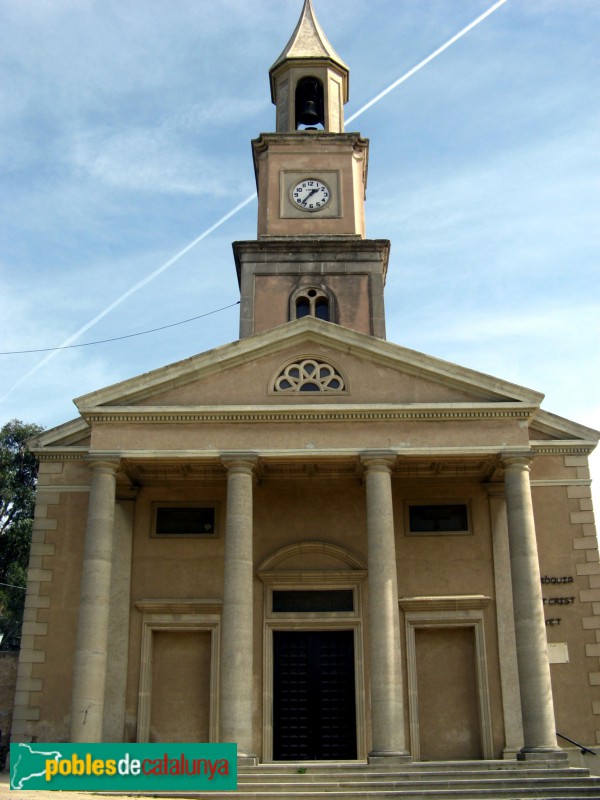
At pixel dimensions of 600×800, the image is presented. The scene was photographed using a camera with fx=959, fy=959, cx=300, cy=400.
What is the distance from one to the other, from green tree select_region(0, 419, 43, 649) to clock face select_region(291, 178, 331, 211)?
20609 mm

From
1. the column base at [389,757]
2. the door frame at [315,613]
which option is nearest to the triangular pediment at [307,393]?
the door frame at [315,613]

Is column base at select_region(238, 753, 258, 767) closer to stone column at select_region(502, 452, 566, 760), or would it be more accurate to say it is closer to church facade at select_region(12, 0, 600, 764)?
church facade at select_region(12, 0, 600, 764)

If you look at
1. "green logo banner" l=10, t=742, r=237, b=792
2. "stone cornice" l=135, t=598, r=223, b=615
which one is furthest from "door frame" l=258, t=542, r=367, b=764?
"green logo banner" l=10, t=742, r=237, b=792

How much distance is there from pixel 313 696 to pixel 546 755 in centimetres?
603

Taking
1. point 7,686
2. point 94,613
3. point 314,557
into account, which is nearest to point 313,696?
point 314,557

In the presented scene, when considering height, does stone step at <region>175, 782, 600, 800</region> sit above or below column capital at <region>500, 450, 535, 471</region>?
below

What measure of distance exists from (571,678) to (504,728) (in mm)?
1972

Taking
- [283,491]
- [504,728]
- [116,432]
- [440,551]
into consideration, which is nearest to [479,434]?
[440,551]

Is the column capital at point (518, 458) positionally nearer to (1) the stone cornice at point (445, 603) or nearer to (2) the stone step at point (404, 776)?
(1) the stone cornice at point (445, 603)

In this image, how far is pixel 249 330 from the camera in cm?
2808

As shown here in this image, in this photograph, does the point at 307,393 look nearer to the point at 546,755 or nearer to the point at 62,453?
the point at 62,453

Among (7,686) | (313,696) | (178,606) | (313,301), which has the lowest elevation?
(313,696)

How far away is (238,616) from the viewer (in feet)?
65.7

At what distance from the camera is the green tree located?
44594 millimetres
